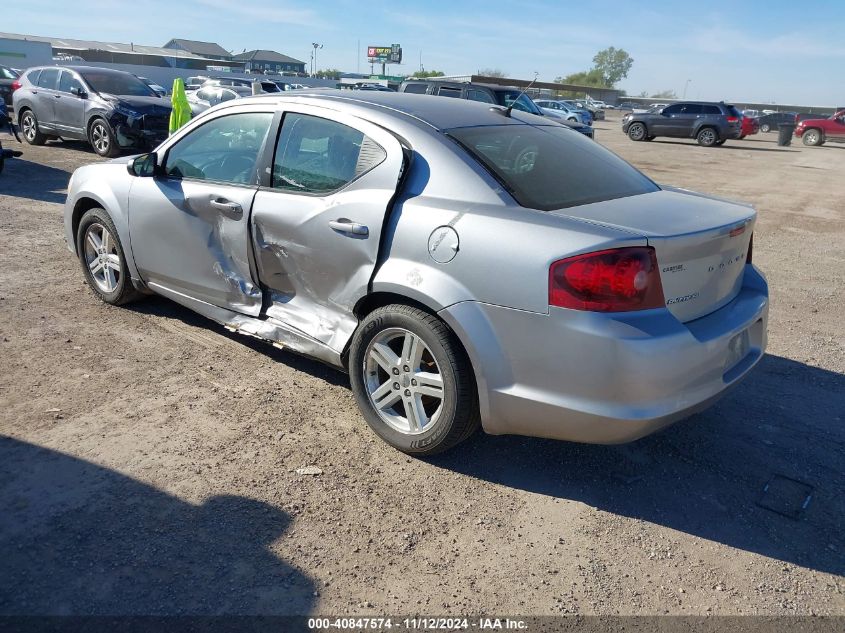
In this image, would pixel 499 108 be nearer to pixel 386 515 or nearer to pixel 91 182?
pixel 386 515

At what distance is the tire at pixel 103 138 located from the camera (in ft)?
44.5

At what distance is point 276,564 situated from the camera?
8.67 feet

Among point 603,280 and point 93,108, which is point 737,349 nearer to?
point 603,280

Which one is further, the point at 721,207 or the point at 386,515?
the point at 721,207

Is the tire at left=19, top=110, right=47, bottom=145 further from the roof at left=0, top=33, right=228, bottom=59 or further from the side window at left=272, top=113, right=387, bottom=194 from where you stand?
the roof at left=0, top=33, right=228, bottom=59

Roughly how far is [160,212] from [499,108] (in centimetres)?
224

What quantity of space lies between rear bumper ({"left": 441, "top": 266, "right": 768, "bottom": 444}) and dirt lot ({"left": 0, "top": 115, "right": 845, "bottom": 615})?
44 centimetres

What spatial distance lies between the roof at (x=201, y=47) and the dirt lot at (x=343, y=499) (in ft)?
313

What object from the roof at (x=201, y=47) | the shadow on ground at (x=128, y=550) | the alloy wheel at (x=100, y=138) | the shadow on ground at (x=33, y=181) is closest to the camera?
the shadow on ground at (x=128, y=550)

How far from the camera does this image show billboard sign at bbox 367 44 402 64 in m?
115

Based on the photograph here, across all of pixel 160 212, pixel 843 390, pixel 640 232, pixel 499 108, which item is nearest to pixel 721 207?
pixel 640 232

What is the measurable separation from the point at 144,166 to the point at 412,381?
8.23ft

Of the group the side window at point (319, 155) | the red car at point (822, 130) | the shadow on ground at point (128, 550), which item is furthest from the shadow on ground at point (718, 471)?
the red car at point (822, 130)

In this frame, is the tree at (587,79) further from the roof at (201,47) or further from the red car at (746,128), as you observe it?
the red car at (746,128)
